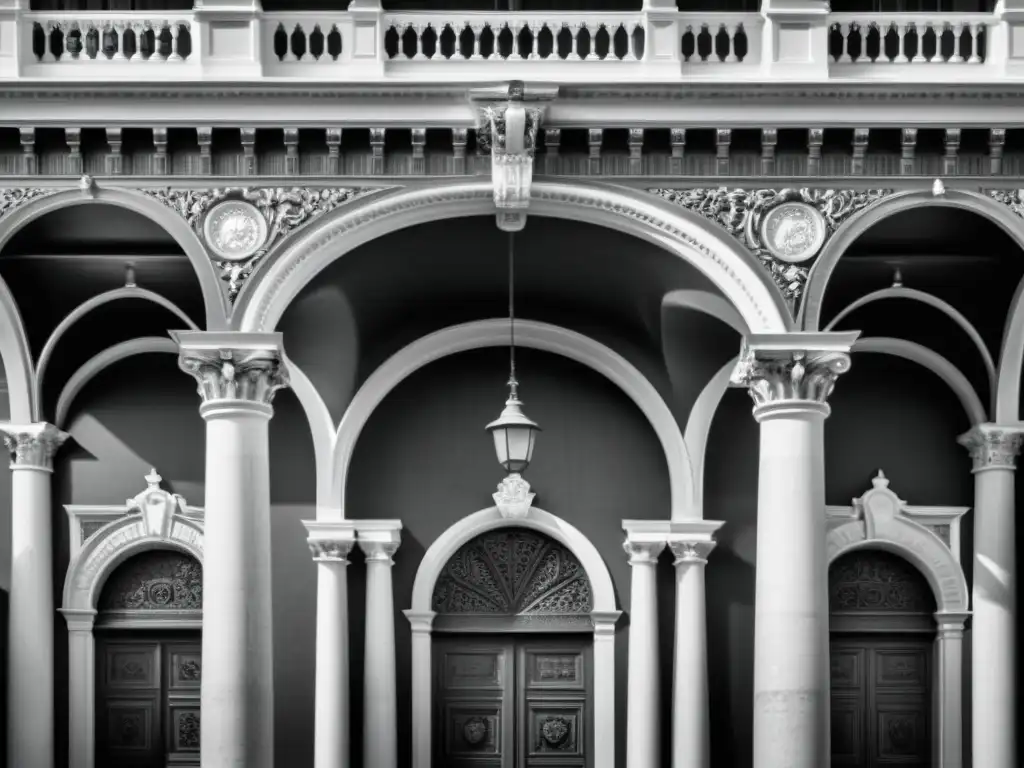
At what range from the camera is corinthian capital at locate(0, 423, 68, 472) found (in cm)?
1881

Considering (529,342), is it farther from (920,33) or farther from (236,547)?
(920,33)

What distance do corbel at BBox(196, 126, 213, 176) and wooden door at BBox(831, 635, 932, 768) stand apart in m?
7.96

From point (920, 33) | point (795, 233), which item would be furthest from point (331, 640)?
point (920, 33)

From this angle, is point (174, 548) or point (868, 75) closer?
point (868, 75)

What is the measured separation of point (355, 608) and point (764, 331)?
19.1ft

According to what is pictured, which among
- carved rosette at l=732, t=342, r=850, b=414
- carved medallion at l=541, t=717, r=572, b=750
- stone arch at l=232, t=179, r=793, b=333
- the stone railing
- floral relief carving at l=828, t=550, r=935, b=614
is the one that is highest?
the stone railing

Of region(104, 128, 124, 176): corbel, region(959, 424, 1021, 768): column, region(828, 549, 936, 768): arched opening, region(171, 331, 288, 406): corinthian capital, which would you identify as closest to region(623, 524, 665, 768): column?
region(828, 549, 936, 768): arched opening

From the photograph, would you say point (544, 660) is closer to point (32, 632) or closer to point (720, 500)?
point (720, 500)

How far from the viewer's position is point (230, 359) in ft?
51.4

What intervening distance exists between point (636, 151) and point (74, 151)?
4.64m

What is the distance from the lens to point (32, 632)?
18578 millimetres

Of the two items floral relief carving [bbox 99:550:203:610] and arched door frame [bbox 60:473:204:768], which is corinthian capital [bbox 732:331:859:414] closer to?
arched door frame [bbox 60:473:204:768]

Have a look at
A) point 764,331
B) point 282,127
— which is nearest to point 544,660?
point 764,331

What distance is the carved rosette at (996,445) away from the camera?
1883cm
